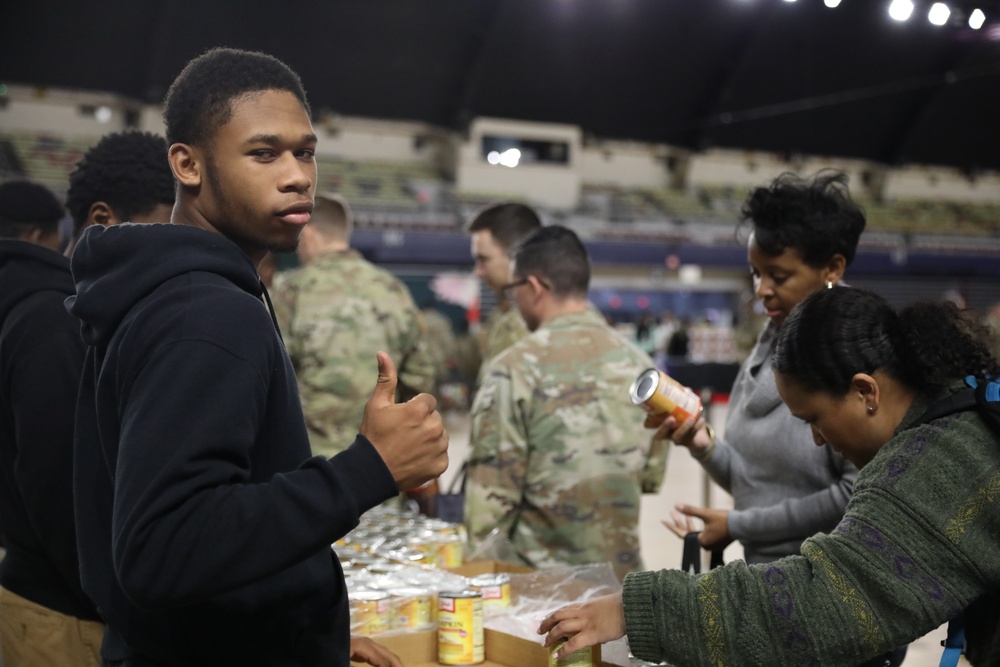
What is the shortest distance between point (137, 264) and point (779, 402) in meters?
1.60

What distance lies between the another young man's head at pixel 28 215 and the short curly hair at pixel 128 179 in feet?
2.03

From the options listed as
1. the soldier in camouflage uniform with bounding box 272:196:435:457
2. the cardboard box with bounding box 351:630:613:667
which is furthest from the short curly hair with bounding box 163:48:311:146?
the soldier in camouflage uniform with bounding box 272:196:435:457

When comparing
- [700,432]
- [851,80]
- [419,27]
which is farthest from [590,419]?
[851,80]

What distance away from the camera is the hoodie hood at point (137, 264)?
1224mm

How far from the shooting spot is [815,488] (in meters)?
2.25

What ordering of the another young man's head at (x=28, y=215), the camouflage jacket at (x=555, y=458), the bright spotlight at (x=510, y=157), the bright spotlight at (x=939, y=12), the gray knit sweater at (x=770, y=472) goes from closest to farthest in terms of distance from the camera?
the gray knit sweater at (x=770, y=472), the another young man's head at (x=28, y=215), the camouflage jacket at (x=555, y=458), the bright spotlight at (x=939, y=12), the bright spotlight at (x=510, y=157)

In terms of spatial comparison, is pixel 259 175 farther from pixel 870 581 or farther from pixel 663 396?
pixel 663 396

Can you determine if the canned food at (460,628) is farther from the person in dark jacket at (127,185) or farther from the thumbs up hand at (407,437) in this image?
the person in dark jacket at (127,185)

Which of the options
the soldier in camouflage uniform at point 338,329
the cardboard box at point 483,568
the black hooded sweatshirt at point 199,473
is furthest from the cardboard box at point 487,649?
the soldier in camouflage uniform at point 338,329

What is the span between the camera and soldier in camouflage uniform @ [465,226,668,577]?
2943mm

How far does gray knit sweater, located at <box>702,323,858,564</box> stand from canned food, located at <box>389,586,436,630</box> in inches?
29.8

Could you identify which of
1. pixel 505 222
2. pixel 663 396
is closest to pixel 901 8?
pixel 505 222

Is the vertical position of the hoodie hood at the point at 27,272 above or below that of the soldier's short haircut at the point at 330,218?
below

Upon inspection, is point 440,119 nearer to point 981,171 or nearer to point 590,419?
point 981,171
